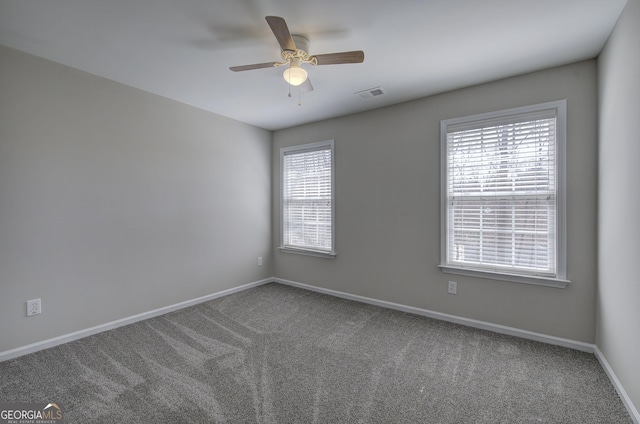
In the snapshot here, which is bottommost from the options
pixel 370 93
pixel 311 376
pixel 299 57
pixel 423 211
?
pixel 311 376

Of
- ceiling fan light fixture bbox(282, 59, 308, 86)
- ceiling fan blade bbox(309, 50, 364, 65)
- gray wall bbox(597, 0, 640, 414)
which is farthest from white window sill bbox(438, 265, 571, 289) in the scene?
ceiling fan light fixture bbox(282, 59, 308, 86)

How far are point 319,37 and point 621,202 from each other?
2384 millimetres

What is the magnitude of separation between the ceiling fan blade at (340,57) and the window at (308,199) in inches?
76.2

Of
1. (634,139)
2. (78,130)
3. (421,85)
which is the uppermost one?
(421,85)

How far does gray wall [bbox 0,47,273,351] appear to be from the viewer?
7.72 feet

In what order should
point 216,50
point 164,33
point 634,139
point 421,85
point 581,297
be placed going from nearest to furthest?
point 634,139 < point 164,33 < point 216,50 < point 581,297 < point 421,85

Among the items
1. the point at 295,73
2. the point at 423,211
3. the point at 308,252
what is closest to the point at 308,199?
the point at 308,252

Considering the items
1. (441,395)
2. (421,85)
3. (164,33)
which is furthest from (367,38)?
(441,395)

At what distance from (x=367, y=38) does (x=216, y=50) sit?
1.21m

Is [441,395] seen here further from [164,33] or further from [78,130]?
[78,130]

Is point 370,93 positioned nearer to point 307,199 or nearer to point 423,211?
point 423,211

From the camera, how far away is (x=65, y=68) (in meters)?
2.58

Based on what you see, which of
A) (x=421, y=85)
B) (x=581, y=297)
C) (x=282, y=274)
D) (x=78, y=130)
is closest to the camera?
(x=581, y=297)

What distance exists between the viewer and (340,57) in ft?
6.62
